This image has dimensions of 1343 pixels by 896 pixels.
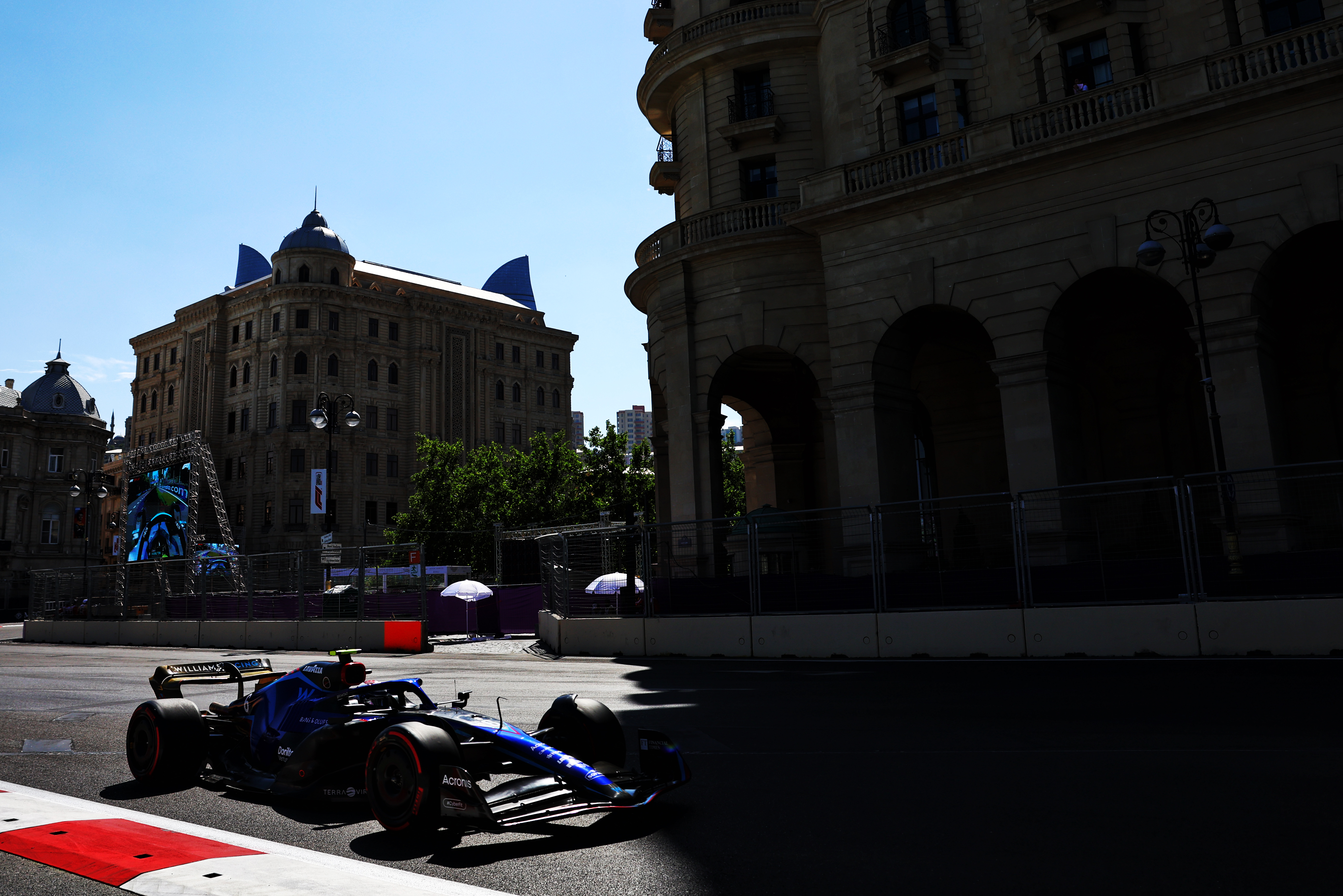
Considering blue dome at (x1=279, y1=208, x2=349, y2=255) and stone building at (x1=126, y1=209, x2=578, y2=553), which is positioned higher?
blue dome at (x1=279, y1=208, x2=349, y2=255)

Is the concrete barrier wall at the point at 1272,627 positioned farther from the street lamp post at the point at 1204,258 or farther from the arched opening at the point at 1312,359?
the arched opening at the point at 1312,359

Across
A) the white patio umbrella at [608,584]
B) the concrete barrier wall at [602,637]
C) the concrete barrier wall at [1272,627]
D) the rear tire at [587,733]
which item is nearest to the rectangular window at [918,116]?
the white patio umbrella at [608,584]

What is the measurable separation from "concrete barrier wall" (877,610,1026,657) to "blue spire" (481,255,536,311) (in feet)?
296

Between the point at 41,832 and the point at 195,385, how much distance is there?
287 feet

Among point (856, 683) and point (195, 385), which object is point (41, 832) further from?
point (195, 385)

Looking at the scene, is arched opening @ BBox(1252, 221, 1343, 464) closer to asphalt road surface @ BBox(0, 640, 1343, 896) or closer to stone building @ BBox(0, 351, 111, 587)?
asphalt road surface @ BBox(0, 640, 1343, 896)

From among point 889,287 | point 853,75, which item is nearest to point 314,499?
point 889,287

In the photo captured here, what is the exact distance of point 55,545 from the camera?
9556 centimetres

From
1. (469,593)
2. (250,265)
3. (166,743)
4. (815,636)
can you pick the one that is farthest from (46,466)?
(166,743)

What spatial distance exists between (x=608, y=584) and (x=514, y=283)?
285 feet

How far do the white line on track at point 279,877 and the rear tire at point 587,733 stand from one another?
69.5 inches

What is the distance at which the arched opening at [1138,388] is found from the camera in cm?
2622

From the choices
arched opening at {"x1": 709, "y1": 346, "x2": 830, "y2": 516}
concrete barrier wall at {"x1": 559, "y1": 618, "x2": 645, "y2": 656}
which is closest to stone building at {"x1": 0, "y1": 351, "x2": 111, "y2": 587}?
arched opening at {"x1": 709, "y1": 346, "x2": 830, "y2": 516}

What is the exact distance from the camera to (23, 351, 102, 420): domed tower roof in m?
98.2
